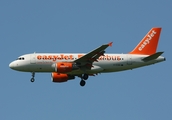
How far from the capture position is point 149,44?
6116cm

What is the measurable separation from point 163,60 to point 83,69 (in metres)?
10.8

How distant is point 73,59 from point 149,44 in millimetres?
11213

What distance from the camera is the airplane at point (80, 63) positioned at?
5562 centimetres

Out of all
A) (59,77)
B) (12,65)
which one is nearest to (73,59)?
(59,77)

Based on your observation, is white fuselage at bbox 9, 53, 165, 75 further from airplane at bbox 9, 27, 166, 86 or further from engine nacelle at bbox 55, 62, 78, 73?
engine nacelle at bbox 55, 62, 78, 73

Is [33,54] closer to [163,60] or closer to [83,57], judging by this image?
[83,57]

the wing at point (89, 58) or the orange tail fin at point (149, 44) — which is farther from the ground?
the orange tail fin at point (149, 44)

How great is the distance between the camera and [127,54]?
59.5 metres

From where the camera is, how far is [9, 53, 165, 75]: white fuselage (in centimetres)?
5628

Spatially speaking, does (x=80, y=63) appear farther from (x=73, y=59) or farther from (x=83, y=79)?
(x=83, y=79)

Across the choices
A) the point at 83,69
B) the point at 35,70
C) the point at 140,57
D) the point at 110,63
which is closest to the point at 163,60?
the point at 140,57

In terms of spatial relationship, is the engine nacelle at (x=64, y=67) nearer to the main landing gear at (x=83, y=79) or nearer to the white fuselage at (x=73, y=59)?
the white fuselage at (x=73, y=59)

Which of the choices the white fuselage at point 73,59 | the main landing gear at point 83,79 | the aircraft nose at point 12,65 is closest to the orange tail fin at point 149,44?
the white fuselage at point 73,59

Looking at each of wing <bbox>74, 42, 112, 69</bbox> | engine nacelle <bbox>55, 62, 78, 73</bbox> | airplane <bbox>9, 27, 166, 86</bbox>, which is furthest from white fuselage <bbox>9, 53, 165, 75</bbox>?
engine nacelle <bbox>55, 62, 78, 73</bbox>
